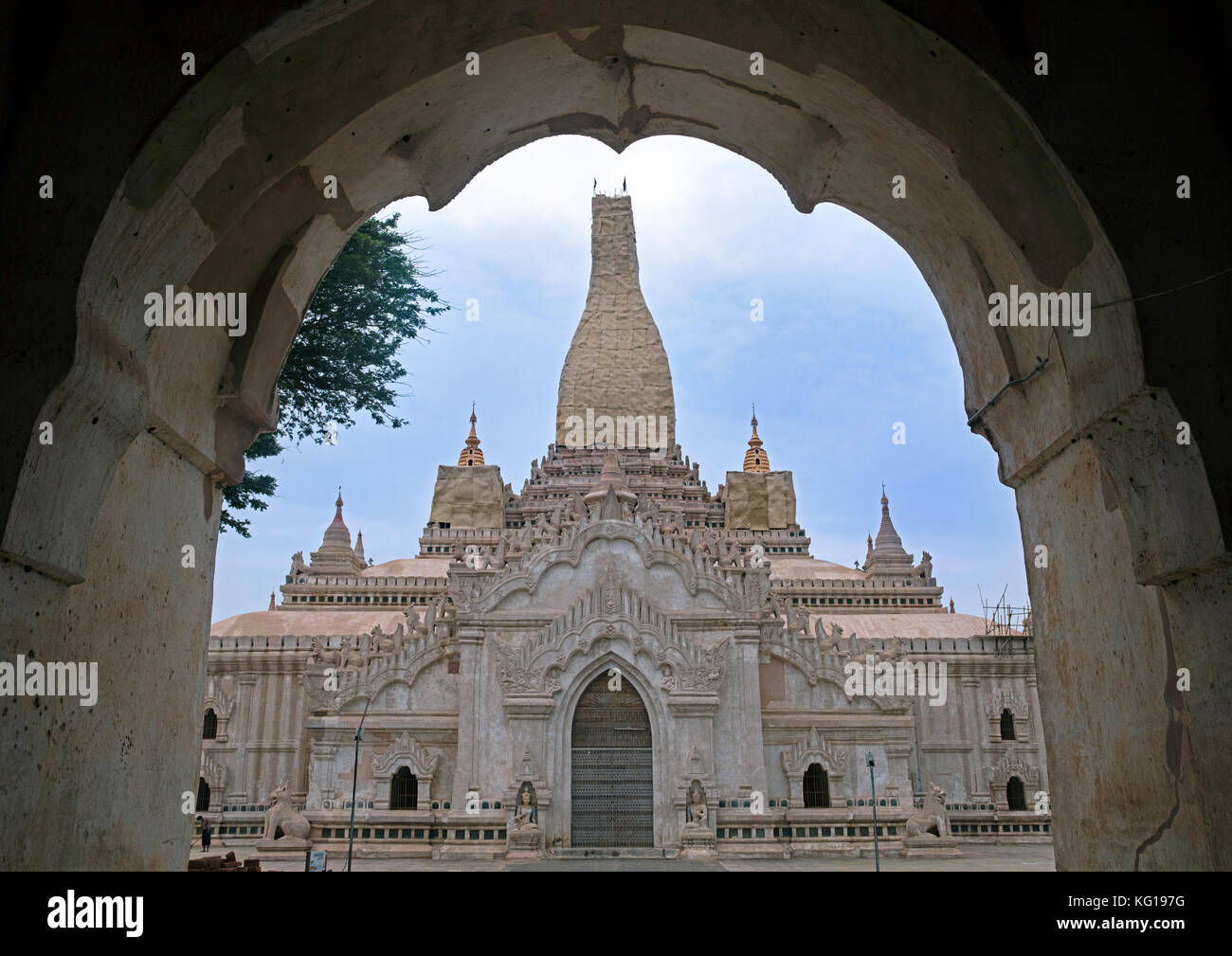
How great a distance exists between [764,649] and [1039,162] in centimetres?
2071

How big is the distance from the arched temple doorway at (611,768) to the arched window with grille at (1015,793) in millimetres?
12122

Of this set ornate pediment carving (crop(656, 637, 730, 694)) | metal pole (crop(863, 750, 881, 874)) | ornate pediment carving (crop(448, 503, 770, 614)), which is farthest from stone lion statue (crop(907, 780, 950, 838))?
ornate pediment carving (crop(448, 503, 770, 614))

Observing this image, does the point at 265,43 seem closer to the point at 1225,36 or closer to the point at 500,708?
the point at 1225,36

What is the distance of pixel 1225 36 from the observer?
4.42 metres

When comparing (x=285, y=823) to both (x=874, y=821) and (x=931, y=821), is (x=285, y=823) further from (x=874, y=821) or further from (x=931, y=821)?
(x=931, y=821)

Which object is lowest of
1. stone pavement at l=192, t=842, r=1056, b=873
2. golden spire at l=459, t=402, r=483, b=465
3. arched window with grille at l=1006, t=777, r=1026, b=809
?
stone pavement at l=192, t=842, r=1056, b=873

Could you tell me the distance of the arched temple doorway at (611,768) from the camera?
22.6 meters

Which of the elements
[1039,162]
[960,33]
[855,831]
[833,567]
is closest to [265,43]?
[960,33]

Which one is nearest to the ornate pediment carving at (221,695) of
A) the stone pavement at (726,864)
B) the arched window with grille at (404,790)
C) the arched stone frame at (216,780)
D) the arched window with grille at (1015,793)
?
the arched stone frame at (216,780)

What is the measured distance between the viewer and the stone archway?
416cm

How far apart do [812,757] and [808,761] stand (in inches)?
4.9

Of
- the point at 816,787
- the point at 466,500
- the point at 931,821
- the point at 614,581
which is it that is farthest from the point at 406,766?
the point at 466,500

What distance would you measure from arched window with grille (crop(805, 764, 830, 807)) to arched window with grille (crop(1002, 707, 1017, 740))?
331 inches

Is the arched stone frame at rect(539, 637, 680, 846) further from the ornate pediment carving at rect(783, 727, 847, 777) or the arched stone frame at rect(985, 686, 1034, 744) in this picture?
the arched stone frame at rect(985, 686, 1034, 744)
